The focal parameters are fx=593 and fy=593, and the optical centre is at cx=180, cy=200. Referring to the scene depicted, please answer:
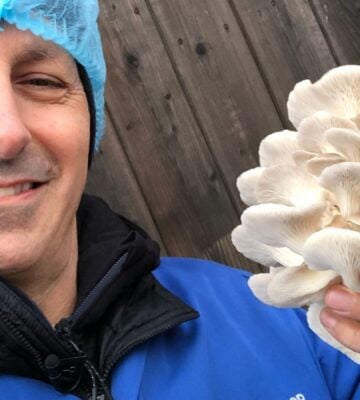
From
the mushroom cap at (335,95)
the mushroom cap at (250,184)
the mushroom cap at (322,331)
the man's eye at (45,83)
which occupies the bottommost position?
the mushroom cap at (322,331)

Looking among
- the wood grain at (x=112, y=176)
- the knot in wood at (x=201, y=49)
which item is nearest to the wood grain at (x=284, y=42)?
the knot in wood at (x=201, y=49)

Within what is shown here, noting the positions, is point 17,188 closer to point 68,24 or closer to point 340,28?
point 68,24

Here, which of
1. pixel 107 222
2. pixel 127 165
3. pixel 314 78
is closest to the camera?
pixel 107 222

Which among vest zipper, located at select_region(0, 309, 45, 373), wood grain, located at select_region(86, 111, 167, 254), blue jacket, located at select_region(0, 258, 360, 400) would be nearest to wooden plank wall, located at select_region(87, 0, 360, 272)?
wood grain, located at select_region(86, 111, 167, 254)

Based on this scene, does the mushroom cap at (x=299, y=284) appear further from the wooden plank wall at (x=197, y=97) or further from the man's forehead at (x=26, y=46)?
the wooden plank wall at (x=197, y=97)

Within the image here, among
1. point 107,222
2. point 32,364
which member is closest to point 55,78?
point 107,222

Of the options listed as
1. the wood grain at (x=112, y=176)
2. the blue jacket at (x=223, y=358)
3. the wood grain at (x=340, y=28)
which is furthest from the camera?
the wood grain at (x=340, y=28)

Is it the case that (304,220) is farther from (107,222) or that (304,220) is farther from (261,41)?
(261,41)

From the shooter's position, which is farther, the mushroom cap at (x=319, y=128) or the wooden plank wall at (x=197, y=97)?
the wooden plank wall at (x=197, y=97)
